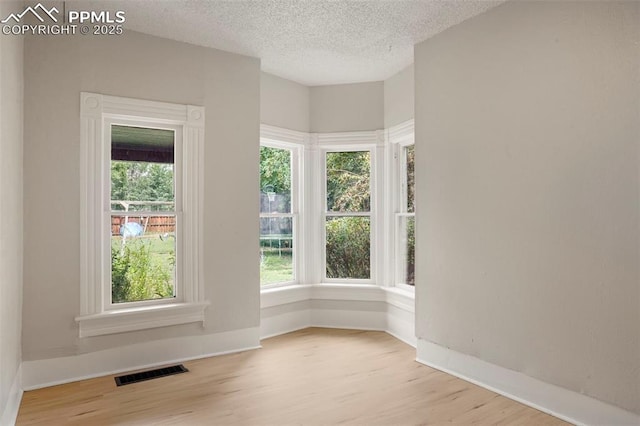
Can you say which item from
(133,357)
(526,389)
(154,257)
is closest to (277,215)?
(154,257)

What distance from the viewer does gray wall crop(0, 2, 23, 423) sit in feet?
7.42

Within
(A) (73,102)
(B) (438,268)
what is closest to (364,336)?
(B) (438,268)

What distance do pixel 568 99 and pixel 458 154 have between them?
35.0 inches

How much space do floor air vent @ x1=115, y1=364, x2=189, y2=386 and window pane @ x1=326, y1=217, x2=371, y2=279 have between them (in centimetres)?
201

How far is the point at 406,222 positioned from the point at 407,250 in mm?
301

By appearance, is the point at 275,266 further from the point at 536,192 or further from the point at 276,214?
the point at 536,192

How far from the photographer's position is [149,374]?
10.7 feet

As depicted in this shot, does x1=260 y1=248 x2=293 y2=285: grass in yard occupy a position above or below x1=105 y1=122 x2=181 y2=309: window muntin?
below

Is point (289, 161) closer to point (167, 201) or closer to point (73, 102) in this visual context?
point (167, 201)

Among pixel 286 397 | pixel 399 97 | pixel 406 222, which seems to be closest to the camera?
pixel 286 397

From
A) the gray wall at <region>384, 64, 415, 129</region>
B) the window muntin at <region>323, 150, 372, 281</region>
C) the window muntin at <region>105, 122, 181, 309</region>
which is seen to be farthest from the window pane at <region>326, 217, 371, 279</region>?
the window muntin at <region>105, 122, 181, 309</region>

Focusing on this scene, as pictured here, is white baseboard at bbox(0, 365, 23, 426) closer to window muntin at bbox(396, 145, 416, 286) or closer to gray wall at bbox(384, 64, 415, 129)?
window muntin at bbox(396, 145, 416, 286)

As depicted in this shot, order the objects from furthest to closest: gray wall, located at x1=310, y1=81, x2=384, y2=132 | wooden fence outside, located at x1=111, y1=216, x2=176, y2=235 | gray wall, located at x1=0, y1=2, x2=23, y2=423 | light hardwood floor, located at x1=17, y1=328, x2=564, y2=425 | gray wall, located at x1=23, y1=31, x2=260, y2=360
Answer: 1. gray wall, located at x1=310, y1=81, x2=384, y2=132
2. wooden fence outside, located at x1=111, y1=216, x2=176, y2=235
3. gray wall, located at x1=23, y1=31, x2=260, y2=360
4. light hardwood floor, located at x1=17, y1=328, x2=564, y2=425
5. gray wall, located at x1=0, y1=2, x2=23, y2=423

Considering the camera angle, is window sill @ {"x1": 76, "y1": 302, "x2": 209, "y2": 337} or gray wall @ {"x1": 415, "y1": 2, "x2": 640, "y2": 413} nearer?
gray wall @ {"x1": 415, "y1": 2, "x2": 640, "y2": 413}
